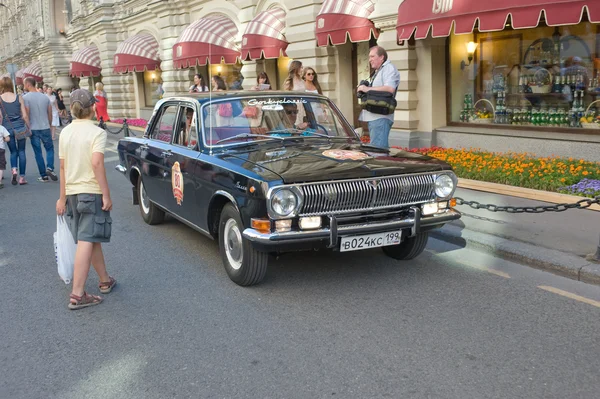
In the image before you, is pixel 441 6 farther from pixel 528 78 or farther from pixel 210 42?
pixel 210 42

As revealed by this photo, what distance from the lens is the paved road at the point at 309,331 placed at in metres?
3.68

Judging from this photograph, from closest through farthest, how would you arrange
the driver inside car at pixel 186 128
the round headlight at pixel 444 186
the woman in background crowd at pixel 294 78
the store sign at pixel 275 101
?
1. the round headlight at pixel 444 186
2. the store sign at pixel 275 101
3. the driver inside car at pixel 186 128
4. the woman in background crowd at pixel 294 78

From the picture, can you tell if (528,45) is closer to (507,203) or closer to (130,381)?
(507,203)

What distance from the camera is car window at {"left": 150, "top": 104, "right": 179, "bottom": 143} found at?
6.96 metres

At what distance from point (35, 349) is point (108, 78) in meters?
30.7

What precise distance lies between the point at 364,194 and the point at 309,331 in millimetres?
1269

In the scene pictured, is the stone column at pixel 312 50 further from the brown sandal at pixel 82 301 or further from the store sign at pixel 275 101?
the brown sandal at pixel 82 301

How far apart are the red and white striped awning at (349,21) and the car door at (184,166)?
7808 millimetres

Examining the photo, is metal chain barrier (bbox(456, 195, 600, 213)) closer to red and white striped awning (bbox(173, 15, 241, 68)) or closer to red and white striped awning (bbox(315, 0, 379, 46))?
red and white striped awning (bbox(315, 0, 379, 46))

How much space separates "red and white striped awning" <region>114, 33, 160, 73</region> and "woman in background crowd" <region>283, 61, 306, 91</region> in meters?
17.1

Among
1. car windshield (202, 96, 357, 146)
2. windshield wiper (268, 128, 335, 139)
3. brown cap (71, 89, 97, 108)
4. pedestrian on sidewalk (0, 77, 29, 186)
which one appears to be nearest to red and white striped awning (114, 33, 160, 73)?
pedestrian on sidewalk (0, 77, 29, 186)

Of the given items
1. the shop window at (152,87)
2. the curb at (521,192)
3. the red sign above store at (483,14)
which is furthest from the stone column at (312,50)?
the shop window at (152,87)

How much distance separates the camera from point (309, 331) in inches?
176

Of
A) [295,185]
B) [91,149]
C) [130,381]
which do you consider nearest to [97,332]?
[130,381]
